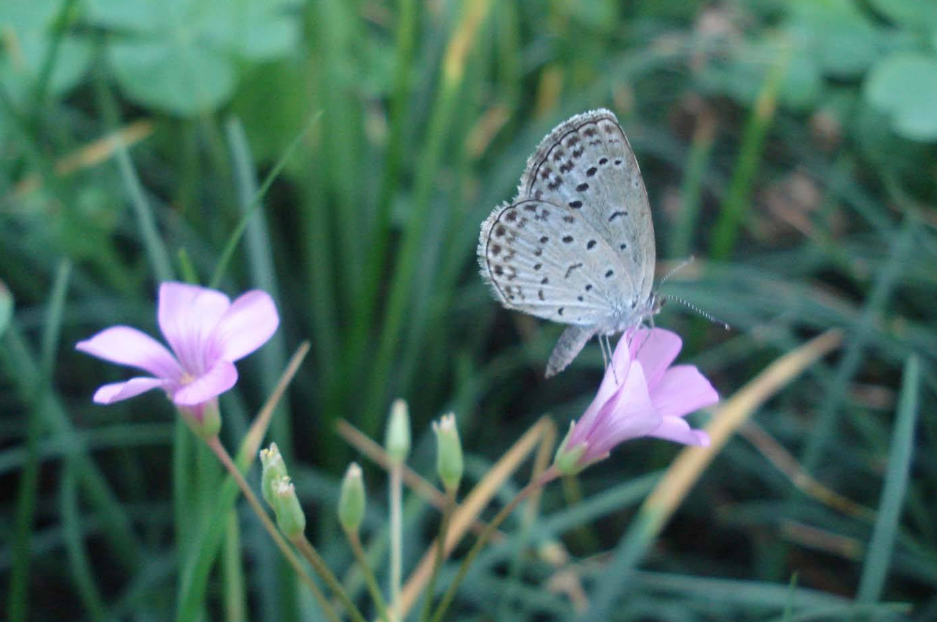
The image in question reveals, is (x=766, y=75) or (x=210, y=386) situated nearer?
(x=210, y=386)

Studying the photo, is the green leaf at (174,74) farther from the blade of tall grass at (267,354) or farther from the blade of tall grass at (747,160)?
the blade of tall grass at (747,160)

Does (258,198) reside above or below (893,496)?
above

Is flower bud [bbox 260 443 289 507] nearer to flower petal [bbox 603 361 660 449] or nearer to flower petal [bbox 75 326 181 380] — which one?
flower petal [bbox 75 326 181 380]

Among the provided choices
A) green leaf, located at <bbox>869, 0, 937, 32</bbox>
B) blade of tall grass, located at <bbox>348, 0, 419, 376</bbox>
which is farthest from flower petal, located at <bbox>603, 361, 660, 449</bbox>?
green leaf, located at <bbox>869, 0, 937, 32</bbox>

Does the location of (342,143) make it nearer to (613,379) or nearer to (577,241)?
(577,241)

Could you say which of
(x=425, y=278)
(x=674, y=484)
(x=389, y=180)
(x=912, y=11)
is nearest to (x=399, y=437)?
(x=674, y=484)

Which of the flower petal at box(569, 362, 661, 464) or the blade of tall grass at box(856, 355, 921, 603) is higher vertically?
the flower petal at box(569, 362, 661, 464)
